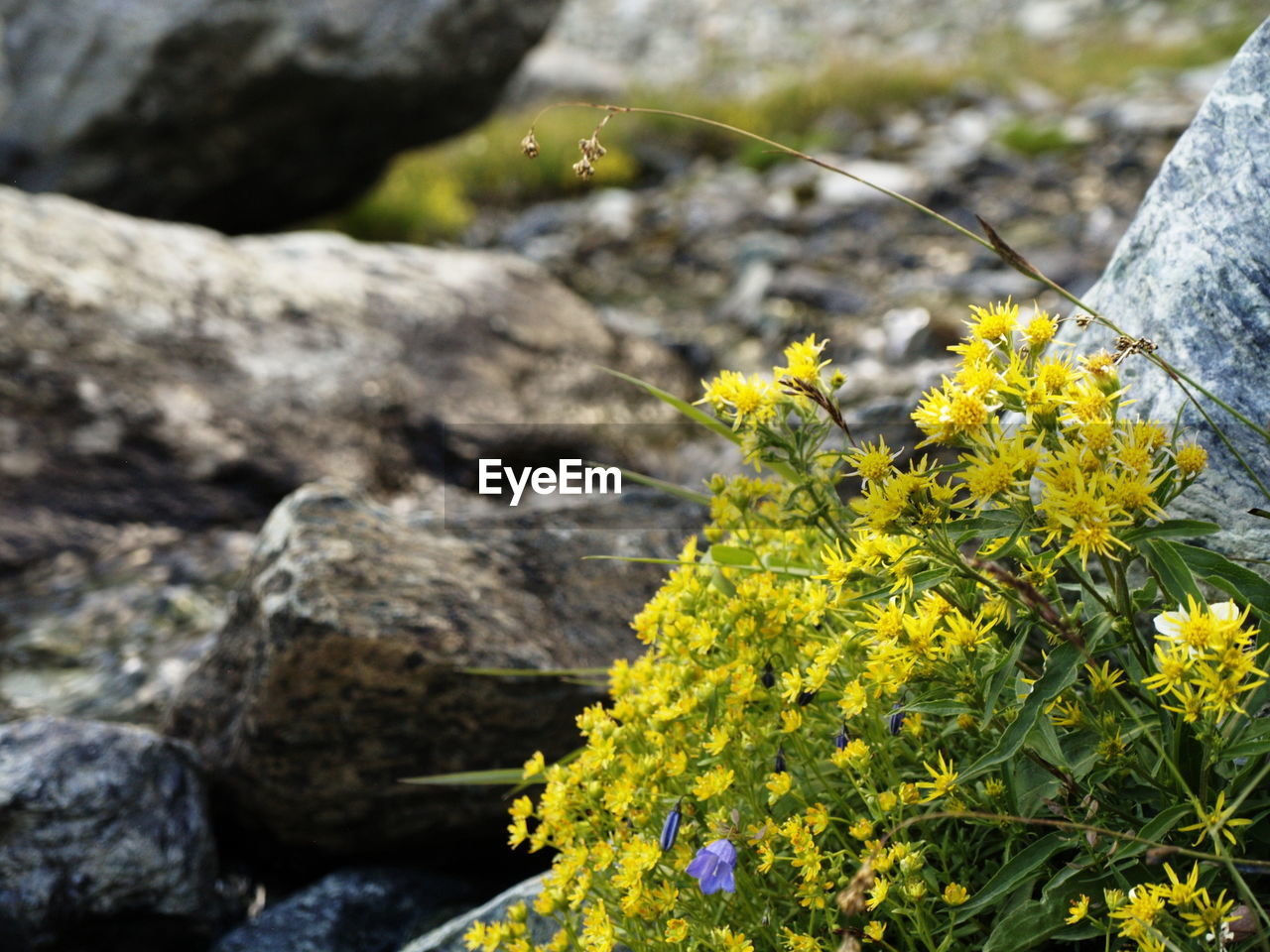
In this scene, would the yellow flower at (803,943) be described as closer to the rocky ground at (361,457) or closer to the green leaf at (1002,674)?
the green leaf at (1002,674)

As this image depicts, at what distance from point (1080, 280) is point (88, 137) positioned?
6.17m

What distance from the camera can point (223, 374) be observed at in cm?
527

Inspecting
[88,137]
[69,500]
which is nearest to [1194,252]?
[69,500]

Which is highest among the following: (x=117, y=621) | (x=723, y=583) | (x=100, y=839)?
(x=723, y=583)

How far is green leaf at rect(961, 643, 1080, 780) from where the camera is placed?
1.46m

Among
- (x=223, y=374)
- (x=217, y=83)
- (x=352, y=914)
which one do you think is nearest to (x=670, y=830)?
(x=352, y=914)

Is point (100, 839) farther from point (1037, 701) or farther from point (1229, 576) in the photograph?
point (1229, 576)

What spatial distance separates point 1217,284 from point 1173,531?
0.82m

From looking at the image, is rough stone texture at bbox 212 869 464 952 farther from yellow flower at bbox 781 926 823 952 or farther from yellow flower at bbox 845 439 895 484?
yellow flower at bbox 845 439 895 484

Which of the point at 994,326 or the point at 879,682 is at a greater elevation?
the point at 994,326

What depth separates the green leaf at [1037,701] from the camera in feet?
4.79

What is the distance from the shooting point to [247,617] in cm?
318

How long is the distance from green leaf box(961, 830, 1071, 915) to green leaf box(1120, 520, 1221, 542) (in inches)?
16.1

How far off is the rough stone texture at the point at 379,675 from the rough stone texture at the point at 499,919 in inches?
21.9
